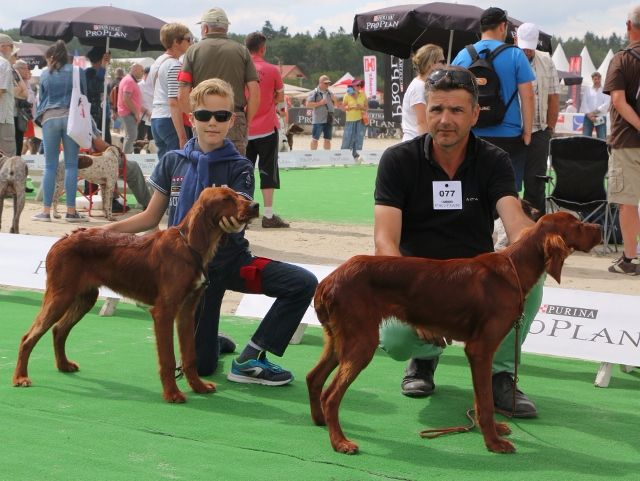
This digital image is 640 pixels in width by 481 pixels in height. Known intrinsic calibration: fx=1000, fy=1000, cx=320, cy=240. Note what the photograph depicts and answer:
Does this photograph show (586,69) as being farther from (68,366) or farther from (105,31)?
(68,366)

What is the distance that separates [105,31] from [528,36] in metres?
10.0

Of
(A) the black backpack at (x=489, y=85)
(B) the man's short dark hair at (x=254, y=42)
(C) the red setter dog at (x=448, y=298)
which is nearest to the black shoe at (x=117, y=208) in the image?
(B) the man's short dark hair at (x=254, y=42)

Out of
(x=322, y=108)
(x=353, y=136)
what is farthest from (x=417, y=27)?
(x=322, y=108)

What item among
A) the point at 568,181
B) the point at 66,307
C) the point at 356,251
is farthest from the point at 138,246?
the point at 568,181

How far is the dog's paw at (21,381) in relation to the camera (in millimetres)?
4891

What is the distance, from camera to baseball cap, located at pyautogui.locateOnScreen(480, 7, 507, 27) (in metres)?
8.27

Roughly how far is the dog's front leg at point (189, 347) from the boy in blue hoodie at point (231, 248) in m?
0.30

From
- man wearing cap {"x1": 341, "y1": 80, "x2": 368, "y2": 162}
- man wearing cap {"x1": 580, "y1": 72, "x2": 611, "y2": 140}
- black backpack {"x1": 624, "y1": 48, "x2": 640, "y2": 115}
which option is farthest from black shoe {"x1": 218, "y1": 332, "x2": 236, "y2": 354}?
man wearing cap {"x1": 580, "y1": 72, "x2": 611, "y2": 140}

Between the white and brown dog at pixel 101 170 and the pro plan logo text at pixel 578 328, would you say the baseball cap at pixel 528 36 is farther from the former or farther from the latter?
the white and brown dog at pixel 101 170

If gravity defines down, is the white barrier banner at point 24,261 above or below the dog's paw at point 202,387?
above

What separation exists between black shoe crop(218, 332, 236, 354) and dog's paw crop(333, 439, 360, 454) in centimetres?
A: 191

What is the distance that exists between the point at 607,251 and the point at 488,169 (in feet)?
18.6

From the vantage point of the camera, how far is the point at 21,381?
4902mm

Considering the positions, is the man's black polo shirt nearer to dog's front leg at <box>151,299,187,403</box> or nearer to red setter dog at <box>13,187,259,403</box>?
red setter dog at <box>13,187,259,403</box>
